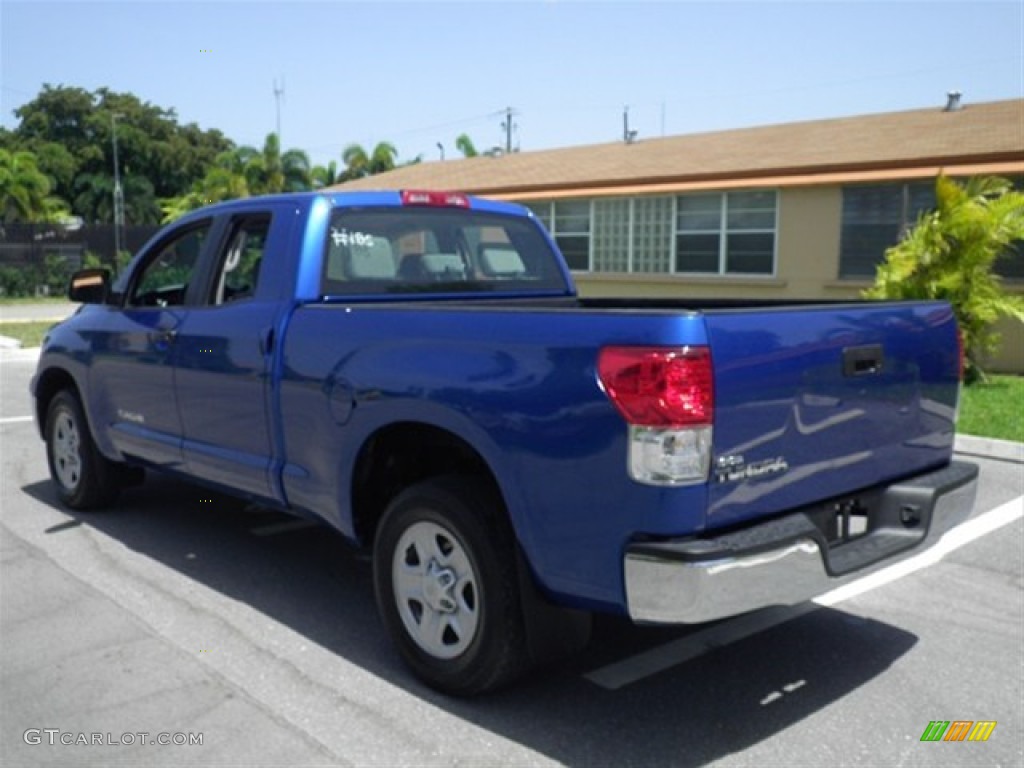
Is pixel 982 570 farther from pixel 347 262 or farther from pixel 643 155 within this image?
pixel 643 155

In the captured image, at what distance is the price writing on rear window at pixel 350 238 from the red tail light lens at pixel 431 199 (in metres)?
0.37

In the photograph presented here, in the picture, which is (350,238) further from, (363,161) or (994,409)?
(363,161)

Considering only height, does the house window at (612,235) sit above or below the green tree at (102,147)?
below

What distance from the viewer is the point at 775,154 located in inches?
750

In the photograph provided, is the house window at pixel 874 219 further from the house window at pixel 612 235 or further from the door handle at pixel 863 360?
the door handle at pixel 863 360

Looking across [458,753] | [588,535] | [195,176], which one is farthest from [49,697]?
[195,176]

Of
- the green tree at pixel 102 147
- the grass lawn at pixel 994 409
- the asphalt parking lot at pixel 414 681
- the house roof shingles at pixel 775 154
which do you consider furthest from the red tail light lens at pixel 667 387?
the green tree at pixel 102 147

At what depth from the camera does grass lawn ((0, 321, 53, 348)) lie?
1827 cm

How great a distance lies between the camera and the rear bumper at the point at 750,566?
9.87ft

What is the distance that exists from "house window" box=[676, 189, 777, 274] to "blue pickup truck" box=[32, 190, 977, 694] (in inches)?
540

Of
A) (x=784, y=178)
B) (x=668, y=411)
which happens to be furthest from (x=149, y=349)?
(x=784, y=178)

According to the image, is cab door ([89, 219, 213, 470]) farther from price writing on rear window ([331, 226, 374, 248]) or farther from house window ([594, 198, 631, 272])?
house window ([594, 198, 631, 272])

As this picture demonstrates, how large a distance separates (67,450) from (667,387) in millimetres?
4857

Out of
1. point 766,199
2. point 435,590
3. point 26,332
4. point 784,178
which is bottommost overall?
point 26,332
